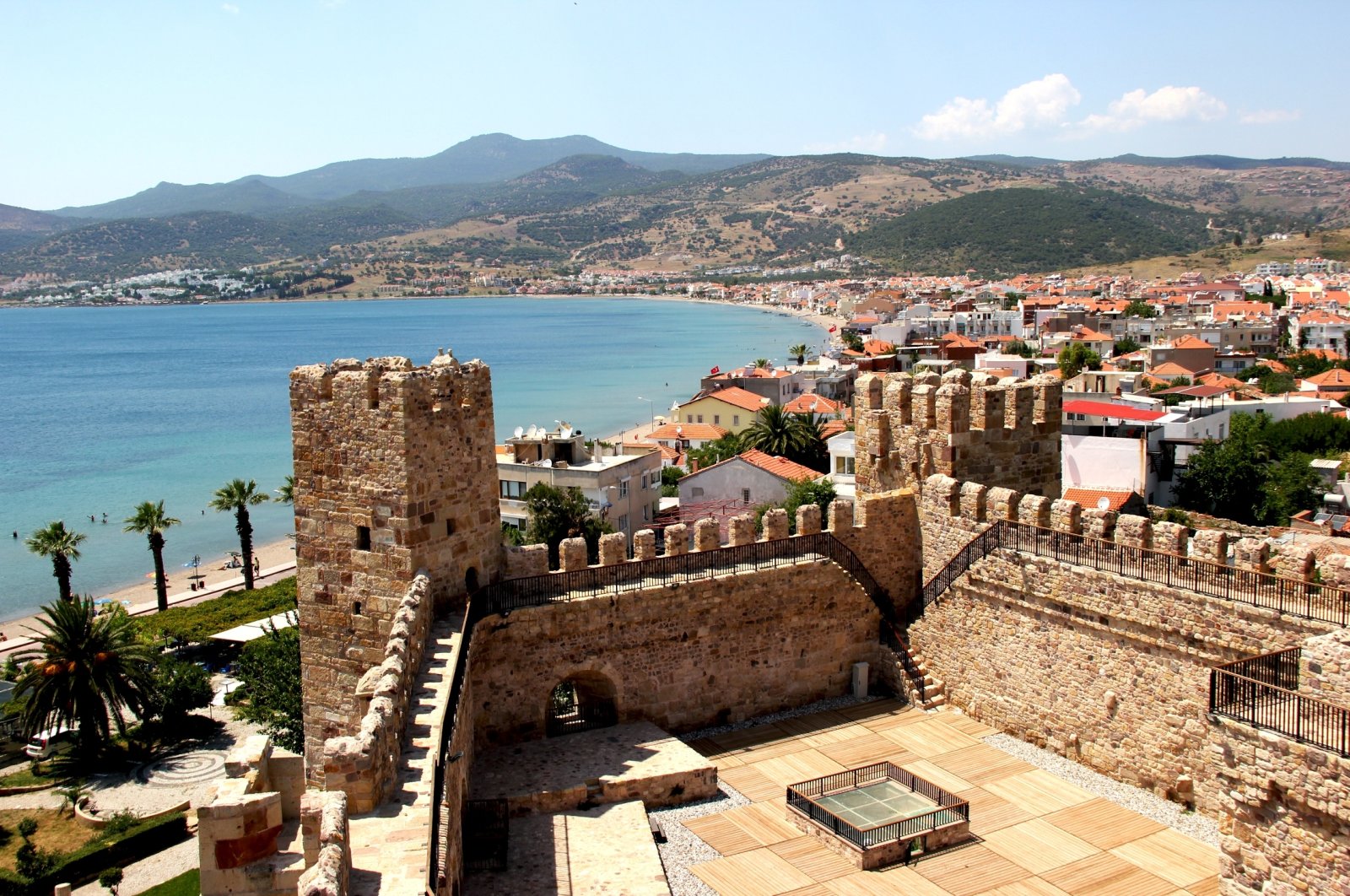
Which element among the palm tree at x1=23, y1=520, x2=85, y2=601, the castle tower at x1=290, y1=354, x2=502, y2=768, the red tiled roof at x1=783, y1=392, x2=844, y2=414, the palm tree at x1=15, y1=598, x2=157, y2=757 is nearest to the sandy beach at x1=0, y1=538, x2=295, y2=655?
the palm tree at x1=23, y1=520, x2=85, y2=601

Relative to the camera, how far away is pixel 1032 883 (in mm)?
10828

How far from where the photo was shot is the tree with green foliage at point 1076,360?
65.7 meters

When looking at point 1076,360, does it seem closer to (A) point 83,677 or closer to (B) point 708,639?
(A) point 83,677

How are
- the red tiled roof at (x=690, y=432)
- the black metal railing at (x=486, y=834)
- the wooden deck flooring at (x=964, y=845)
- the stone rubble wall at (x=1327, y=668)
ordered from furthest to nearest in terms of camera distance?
1. the red tiled roof at (x=690, y=432)
2. the wooden deck flooring at (x=964, y=845)
3. the black metal railing at (x=486, y=834)
4. the stone rubble wall at (x=1327, y=668)

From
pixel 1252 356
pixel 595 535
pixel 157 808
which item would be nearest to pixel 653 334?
pixel 1252 356

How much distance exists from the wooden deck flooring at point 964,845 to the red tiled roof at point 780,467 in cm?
2090

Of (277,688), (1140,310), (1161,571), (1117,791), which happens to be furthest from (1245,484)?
(1140,310)

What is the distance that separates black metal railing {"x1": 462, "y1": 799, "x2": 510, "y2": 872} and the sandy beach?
29.2 metres

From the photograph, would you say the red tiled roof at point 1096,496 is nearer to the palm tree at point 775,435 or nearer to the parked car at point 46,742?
the palm tree at point 775,435

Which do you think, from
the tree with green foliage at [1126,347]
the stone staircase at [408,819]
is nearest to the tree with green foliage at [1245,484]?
the stone staircase at [408,819]

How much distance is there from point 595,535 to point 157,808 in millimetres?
13025

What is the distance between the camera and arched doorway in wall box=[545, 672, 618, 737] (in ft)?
44.9

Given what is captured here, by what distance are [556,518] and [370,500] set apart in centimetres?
1966

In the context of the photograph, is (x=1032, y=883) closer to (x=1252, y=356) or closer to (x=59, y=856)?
(x=59, y=856)
